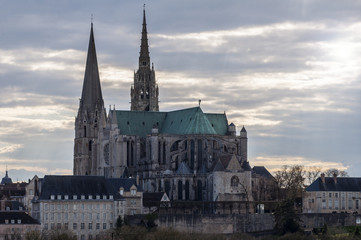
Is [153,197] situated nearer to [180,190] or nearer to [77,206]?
[180,190]

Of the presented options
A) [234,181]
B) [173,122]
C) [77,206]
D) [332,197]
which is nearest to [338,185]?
[332,197]

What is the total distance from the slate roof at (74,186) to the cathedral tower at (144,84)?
5974 centimetres

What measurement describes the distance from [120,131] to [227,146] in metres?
17.1

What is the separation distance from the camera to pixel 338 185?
13225cm

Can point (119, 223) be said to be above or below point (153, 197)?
below

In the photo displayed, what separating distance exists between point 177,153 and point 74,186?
3359cm

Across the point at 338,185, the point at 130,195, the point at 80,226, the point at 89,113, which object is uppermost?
the point at 89,113

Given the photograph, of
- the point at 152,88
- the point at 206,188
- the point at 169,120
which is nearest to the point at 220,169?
the point at 206,188

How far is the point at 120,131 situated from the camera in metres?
159

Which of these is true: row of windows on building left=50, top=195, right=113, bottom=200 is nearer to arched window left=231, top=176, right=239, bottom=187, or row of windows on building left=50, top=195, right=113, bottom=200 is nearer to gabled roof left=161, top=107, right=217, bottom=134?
arched window left=231, top=176, right=239, bottom=187

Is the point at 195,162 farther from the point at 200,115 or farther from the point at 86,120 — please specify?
the point at 86,120

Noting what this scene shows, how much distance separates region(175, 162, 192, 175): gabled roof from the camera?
474 ft

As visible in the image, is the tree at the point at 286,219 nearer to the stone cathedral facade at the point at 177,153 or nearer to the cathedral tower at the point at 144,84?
the stone cathedral facade at the point at 177,153

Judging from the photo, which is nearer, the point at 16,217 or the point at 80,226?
the point at 16,217
